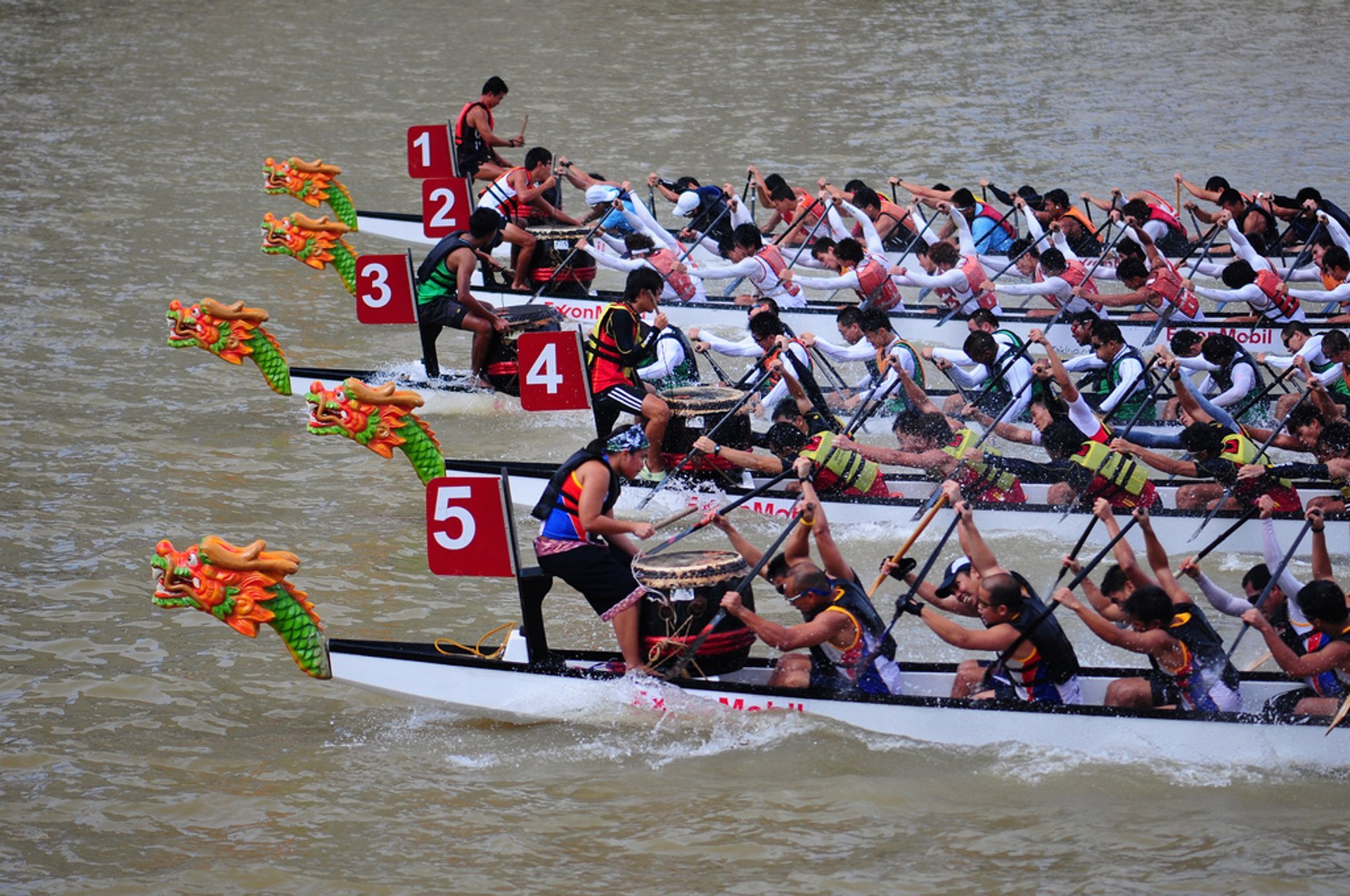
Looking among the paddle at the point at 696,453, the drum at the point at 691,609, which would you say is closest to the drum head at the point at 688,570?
the drum at the point at 691,609

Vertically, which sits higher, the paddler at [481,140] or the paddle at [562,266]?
the paddler at [481,140]

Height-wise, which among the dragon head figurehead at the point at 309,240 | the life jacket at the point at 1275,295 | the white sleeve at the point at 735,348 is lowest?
→ the white sleeve at the point at 735,348

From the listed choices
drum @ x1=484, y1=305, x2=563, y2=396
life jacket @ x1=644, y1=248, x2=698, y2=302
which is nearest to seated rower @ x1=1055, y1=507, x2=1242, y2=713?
drum @ x1=484, y1=305, x2=563, y2=396

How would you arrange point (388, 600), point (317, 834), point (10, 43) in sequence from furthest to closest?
point (10, 43) → point (388, 600) → point (317, 834)

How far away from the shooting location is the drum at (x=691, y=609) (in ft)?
22.9

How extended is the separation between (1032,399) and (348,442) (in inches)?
178

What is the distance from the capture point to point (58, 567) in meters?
8.98

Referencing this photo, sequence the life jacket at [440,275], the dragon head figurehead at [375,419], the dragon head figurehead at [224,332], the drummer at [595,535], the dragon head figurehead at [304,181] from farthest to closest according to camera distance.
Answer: the dragon head figurehead at [304,181]
the life jacket at [440,275]
the dragon head figurehead at [224,332]
the dragon head figurehead at [375,419]
the drummer at [595,535]

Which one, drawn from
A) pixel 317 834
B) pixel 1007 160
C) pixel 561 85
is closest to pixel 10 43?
pixel 561 85

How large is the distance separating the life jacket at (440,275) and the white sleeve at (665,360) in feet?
5.08

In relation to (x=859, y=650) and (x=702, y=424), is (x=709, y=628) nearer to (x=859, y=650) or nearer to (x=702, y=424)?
(x=859, y=650)

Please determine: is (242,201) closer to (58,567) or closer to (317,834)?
(58,567)

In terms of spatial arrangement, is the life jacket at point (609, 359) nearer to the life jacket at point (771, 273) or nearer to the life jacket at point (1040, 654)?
the life jacket at point (771, 273)

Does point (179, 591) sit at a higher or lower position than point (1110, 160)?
lower
